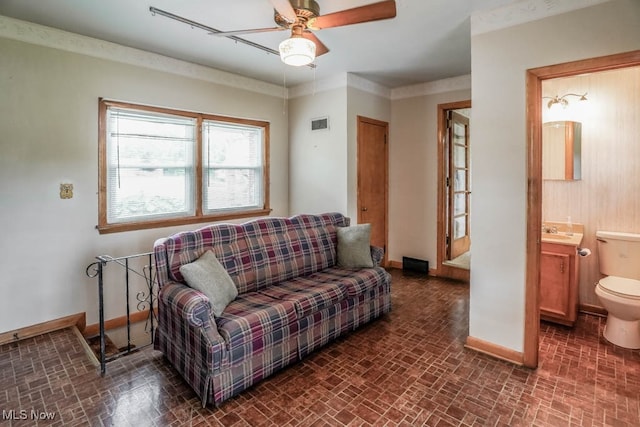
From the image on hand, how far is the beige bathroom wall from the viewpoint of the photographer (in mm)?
3133

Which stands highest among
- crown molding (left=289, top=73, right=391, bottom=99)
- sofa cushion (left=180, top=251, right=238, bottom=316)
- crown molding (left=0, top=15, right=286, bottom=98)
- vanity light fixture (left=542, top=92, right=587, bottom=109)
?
crown molding (left=289, top=73, right=391, bottom=99)

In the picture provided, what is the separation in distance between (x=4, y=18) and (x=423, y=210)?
4.76 meters

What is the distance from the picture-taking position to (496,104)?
258 centimetres

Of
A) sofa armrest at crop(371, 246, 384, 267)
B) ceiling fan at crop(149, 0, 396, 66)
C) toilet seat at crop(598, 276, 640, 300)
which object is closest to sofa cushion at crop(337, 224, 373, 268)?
sofa armrest at crop(371, 246, 384, 267)

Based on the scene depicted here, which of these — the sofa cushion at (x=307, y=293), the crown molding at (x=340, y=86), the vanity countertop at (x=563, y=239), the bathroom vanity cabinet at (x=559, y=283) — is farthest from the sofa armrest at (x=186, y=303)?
the crown molding at (x=340, y=86)

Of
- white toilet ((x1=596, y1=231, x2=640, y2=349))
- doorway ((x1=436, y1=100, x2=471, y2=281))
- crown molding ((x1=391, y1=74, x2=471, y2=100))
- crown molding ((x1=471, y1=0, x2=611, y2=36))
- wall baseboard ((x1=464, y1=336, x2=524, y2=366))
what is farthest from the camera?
doorway ((x1=436, y1=100, x2=471, y2=281))

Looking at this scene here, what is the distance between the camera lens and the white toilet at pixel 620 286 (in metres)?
2.66

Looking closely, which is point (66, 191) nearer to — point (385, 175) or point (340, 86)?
point (340, 86)

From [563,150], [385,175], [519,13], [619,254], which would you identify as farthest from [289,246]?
[619,254]

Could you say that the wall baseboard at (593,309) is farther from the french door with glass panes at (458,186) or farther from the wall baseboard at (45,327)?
the wall baseboard at (45,327)

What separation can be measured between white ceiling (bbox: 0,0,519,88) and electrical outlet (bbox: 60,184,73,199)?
53.1 inches

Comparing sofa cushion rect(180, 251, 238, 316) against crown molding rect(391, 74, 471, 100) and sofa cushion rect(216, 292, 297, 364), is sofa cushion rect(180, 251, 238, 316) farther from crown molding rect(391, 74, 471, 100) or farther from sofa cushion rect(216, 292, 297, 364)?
crown molding rect(391, 74, 471, 100)

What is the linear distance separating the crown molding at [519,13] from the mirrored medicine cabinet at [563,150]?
143cm

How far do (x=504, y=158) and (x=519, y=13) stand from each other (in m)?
1.02
